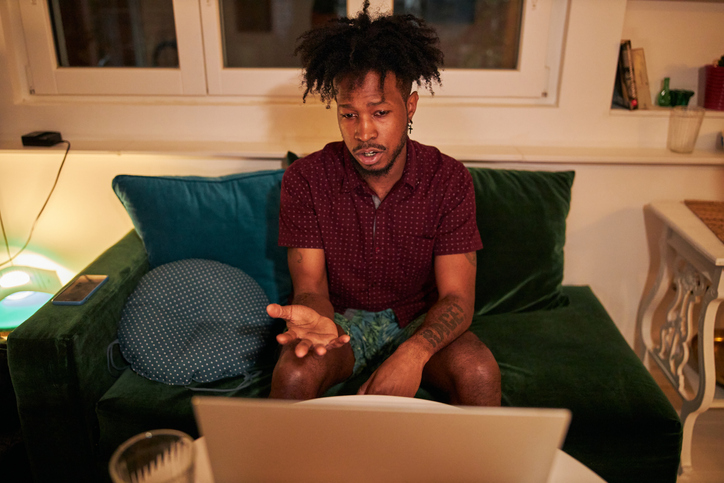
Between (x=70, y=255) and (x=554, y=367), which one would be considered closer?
(x=554, y=367)

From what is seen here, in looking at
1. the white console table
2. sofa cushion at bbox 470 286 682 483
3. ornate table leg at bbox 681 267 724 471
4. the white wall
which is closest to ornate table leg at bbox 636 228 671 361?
the white console table

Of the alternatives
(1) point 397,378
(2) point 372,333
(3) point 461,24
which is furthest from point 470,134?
(3) point 461,24

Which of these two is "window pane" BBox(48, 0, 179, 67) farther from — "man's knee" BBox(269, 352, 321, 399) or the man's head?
"man's knee" BBox(269, 352, 321, 399)

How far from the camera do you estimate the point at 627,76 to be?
6.54 ft

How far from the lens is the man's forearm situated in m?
1.30

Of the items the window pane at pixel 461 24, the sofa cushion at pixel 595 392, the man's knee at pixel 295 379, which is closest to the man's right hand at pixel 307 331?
the man's knee at pixel 295 379

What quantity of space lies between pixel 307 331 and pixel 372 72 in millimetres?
647

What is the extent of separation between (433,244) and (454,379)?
0.40m

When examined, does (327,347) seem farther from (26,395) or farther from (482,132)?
(482,132)

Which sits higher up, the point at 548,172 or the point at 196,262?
the point at 548,172

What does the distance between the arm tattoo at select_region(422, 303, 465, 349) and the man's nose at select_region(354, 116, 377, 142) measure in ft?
1.57

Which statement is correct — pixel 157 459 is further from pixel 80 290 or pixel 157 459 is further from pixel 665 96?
pixel 665 96

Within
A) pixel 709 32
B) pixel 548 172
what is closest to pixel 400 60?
pixel 548 172

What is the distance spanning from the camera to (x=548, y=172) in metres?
1.85
